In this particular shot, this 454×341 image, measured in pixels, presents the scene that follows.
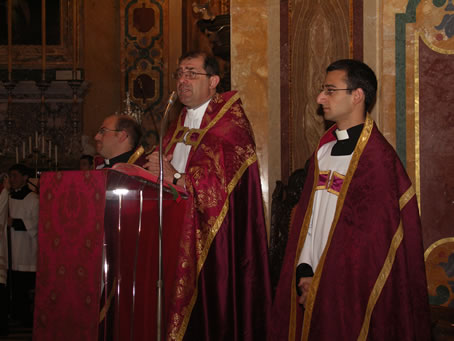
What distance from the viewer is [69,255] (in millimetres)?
2879

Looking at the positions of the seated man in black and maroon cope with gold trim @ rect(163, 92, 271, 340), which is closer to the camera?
maroon cope with gold trim @ rect(163, 92, 271, 340)

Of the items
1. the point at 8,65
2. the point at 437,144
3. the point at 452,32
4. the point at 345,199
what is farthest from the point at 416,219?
the point at 8,65

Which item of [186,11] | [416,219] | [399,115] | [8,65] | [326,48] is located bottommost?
[416,219]

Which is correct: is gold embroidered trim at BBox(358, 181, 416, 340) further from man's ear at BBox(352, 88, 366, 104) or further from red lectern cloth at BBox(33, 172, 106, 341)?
red lectern cloth at BBox(33, 172, 106, 341)

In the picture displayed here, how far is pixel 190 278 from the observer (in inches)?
121

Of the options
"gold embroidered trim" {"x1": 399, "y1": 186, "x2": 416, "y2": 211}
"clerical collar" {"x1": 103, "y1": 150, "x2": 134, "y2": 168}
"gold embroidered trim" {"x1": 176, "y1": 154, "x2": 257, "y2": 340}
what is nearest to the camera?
"gold embroidered trim" {"x1": 399, "y1": 186, "x2": 416, "y2": 211}

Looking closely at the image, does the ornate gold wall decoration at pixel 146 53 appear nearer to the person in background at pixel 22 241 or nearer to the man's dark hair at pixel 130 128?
the person in background at pixel 22 241

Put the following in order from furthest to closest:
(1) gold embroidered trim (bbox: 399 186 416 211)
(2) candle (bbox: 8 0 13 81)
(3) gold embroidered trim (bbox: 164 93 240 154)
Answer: (2) candle (bbox: 8 0 13 81)
(3) gold embroidered trim (bbox: 164 93 240 154)
(1) gold embroidered trim (bbox: 399 186 416 211)

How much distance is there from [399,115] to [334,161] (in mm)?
1369

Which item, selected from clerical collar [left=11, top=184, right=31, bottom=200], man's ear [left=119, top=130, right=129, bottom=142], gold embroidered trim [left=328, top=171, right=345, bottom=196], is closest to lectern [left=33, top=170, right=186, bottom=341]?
gold embroidered trim [left=328, top=171, right=345, bottom=196]

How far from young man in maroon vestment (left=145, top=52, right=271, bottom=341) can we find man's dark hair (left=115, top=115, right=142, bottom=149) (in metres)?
0.53

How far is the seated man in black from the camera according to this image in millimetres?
3920

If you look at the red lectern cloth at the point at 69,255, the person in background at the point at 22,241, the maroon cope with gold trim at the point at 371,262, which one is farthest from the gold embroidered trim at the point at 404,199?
the person in background at the point at 22,241

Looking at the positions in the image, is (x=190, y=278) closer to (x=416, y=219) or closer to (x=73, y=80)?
(x=416, y=219)
